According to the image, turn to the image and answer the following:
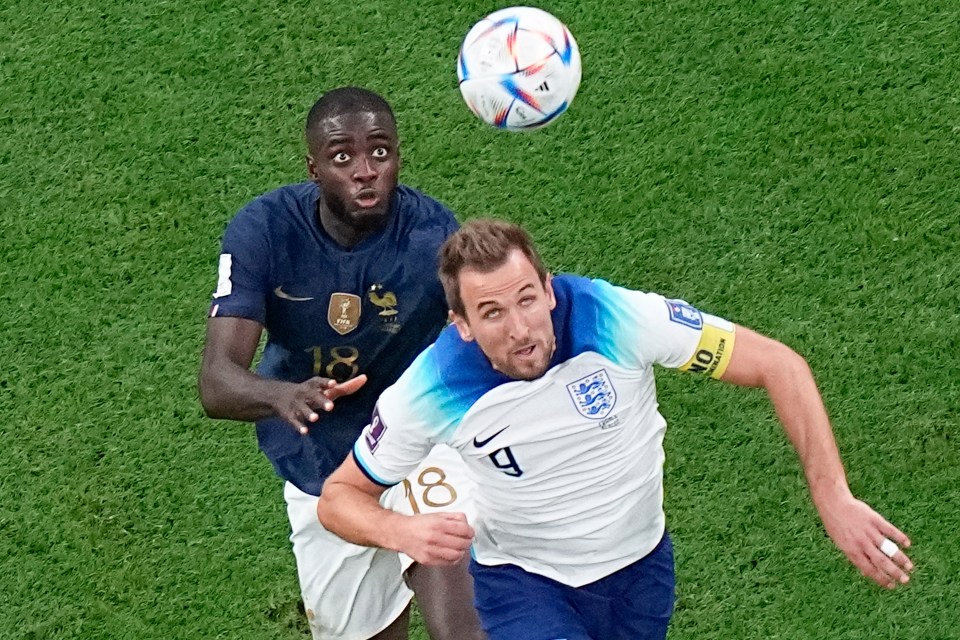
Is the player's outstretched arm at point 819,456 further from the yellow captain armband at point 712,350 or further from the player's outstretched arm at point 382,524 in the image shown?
the player's outstretched arm at point 382,524

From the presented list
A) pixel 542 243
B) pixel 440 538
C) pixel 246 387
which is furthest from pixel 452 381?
pixel 542 243

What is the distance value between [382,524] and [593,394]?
744 mm

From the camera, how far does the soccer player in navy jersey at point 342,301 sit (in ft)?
17.3

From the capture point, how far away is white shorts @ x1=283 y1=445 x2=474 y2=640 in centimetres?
550

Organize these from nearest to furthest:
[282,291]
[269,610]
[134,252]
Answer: [282,291]
[269,610]
[134,252]

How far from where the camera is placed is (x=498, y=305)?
4473 mm

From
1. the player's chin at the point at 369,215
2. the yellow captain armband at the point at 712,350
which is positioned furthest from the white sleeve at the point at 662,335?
the player's chin at the point at 369,215

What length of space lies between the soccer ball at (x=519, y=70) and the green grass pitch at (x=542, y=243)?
1556 millimetres

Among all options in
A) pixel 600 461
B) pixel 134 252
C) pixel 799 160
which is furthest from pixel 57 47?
pixel 600 461

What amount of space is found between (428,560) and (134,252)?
341 centimetres

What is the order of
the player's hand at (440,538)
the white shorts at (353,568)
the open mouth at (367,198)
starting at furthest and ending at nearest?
the white shorts at (353,568), the open mouth at (367,198), the player's hand at (440,538)

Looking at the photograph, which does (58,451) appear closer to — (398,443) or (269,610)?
(269,610)

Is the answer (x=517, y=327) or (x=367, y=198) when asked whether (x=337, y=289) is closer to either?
(x=367, y=198)

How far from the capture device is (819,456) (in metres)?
4.62
